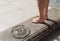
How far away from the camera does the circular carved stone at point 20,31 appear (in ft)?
5.21

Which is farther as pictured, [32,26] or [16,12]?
[16,12]

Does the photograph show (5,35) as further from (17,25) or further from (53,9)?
(53,9)

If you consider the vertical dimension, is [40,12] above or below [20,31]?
above

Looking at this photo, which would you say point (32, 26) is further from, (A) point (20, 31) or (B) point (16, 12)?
(B) point (16, 12)

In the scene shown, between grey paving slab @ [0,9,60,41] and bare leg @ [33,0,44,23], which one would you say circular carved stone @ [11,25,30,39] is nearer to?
grey paving slab @ [0,9,60,41]

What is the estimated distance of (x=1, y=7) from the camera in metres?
2.08

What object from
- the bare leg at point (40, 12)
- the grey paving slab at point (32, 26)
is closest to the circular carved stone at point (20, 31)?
the grey paving slab at point (32, 26)

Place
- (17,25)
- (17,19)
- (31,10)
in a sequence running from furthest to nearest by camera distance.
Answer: (31,10) < (17,19) < (17,25)

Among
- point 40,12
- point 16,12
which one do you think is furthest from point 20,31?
point 16,12

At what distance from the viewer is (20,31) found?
1.64 meters

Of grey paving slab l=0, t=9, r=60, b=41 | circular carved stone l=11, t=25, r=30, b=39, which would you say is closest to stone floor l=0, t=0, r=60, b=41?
grey paving slab l=0, t=9, r=60, b=41

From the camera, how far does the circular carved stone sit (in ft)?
5.21

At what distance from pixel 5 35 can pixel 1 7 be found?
0.62m

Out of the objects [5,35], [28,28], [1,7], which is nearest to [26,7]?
[1,7]
